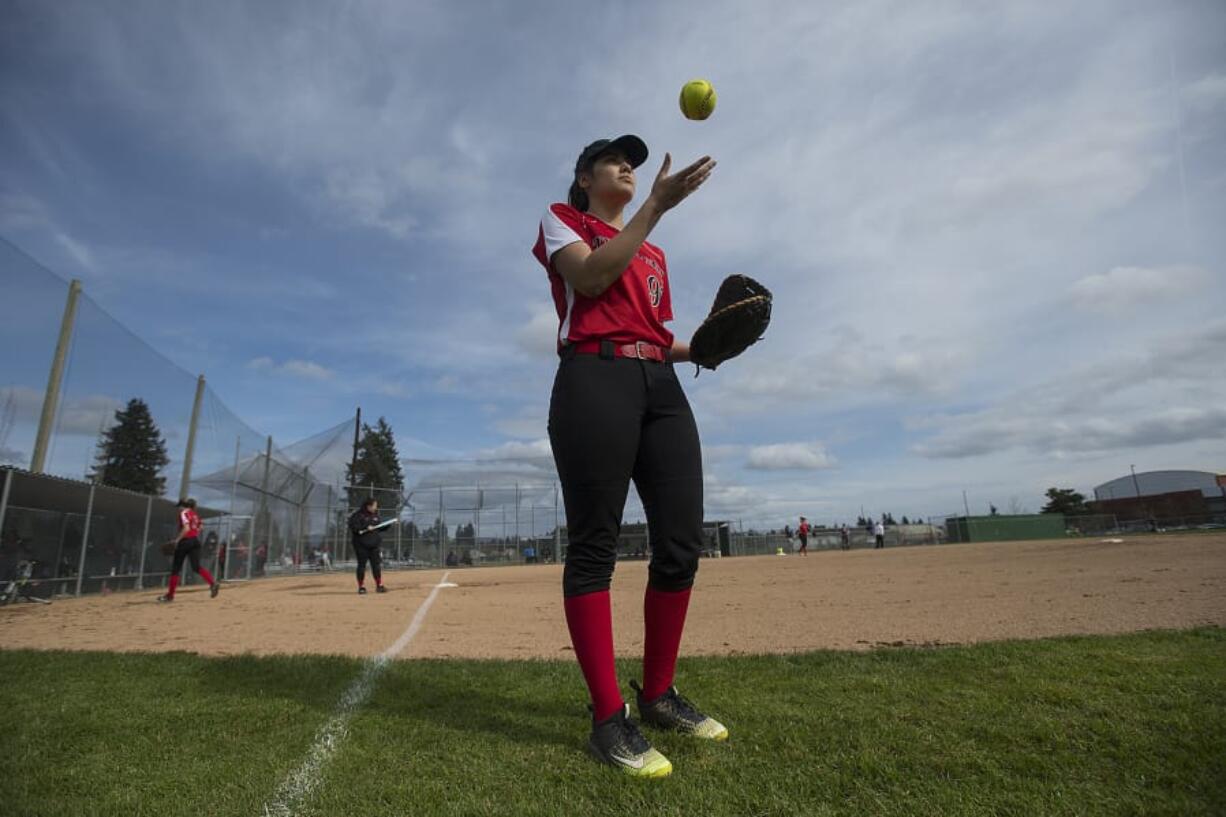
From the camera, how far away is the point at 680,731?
2.07 meters

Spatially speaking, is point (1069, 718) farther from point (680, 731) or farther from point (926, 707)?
point (680, 731)

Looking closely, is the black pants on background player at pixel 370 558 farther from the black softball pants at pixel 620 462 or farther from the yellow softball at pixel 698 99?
the yellow softball at pixel 698 99

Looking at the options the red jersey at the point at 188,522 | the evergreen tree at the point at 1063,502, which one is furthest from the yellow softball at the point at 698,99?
the evergreen tree at the point at 1063,502

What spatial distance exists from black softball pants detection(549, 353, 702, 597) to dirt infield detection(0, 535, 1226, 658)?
1.77m

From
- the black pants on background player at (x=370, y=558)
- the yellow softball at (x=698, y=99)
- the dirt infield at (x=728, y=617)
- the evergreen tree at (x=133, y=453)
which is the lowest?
the dirt infield at (x=728, y=617)

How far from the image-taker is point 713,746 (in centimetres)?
191

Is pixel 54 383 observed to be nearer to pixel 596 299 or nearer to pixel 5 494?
pixel 5 494

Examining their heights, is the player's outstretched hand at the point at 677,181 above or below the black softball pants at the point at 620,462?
above

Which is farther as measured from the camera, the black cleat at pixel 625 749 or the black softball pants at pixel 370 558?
the black softball pants at pixel 370 558

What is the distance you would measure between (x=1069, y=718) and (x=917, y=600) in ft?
15.0

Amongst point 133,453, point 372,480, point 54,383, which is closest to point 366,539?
point 54,383

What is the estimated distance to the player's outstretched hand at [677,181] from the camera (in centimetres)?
202

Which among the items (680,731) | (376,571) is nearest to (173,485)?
(376,571)

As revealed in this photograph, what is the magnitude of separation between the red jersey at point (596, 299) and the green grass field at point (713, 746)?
1268 millimetres
